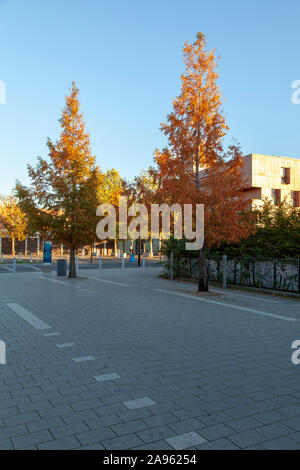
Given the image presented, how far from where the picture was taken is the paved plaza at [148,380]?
3205 mm

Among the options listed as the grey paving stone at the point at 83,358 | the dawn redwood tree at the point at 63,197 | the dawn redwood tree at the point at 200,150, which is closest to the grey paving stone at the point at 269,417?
the grey paving stone at the point at 83,358

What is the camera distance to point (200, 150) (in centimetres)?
1314

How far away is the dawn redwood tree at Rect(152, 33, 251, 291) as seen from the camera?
1229 centimetres

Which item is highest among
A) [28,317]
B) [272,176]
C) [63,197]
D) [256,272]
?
[272,176]

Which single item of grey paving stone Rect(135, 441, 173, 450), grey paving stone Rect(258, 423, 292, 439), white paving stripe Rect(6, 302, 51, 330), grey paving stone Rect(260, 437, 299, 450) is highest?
grey paving stone Rect(135, 441, 173, 450)

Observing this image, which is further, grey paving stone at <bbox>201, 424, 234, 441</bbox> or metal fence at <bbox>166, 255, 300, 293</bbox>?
metal fence at <bbox>166, 255, 300, 293</bbox>

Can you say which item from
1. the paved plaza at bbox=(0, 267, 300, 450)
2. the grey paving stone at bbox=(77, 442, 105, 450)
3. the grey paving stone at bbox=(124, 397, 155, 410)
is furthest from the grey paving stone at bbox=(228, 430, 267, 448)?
the grey paving stone at bbox=(77, 442, 105, 450)

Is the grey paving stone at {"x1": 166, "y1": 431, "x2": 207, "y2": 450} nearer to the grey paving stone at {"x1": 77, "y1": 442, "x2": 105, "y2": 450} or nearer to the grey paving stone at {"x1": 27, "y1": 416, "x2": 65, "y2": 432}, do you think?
the grey paving stone at {"x1": 77, "y1": 442, "x2": 105, "y2": 450}

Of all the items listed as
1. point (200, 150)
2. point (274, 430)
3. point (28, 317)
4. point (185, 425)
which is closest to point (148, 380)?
point (185, 425)

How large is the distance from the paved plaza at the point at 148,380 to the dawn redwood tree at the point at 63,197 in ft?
25.1

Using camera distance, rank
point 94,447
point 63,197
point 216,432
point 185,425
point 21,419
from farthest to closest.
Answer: point 63,197
point 21,419
point 185,425
point 216,432
point 94,447

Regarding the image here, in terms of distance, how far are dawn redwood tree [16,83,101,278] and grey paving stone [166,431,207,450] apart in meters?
13.7

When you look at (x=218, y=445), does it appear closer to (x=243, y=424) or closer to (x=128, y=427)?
(x=243, y=424)

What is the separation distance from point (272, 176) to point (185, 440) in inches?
1596
